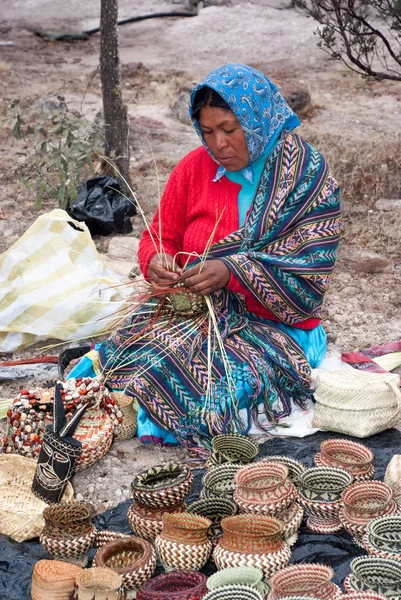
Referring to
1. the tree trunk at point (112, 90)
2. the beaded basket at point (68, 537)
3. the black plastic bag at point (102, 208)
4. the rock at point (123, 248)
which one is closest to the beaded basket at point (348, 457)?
the beaded basket at point (68, 537)

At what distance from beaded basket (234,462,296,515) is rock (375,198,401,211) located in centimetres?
346

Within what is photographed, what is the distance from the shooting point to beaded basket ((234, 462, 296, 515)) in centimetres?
275

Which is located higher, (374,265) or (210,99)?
(210,99)

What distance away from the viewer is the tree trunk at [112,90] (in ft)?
19.6

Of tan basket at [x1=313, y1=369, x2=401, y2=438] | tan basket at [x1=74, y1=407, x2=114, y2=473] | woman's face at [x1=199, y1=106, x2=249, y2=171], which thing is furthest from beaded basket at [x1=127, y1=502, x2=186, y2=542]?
woman's face at [x1=199, y1=106, x2=249, y2=171]

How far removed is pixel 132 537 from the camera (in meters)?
2.69

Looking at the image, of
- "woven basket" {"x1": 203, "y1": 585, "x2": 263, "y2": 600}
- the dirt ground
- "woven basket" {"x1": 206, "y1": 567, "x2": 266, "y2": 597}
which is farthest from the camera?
the dirt ground

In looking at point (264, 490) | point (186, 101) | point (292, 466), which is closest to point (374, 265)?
point (292, 466)

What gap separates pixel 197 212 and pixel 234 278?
392mm

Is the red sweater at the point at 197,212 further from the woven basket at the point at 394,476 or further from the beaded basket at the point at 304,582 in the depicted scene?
the beaded basket at the point at 304,582

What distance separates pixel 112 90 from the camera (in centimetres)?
605

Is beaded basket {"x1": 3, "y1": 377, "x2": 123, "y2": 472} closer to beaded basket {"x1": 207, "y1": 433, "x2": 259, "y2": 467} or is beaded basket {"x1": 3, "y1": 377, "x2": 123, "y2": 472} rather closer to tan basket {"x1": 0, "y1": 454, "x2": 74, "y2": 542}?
tan basket {"x1": 0, "y1": 454, "x2": 74, "y2": 542}

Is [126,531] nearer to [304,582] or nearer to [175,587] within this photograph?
[175,587]

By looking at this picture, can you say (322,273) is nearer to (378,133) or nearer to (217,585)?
(217,585)
